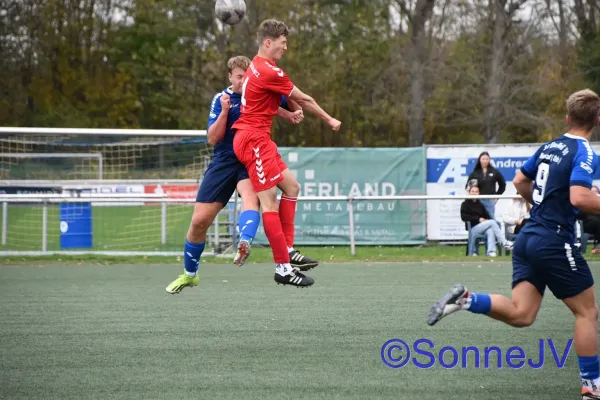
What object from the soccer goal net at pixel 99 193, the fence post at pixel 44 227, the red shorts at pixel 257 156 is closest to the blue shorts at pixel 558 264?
the red shorts at pixel 257 156

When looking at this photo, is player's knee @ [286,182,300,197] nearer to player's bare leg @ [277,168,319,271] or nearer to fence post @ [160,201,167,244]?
player's bare leg @ [277,168,319,271]

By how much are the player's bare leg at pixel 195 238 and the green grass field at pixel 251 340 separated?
330 mm

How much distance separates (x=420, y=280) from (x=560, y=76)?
2439 centimetres

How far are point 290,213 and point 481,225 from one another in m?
8.17

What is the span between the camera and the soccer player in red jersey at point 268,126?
7602mm

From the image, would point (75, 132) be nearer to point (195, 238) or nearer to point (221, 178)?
point (195, 238)

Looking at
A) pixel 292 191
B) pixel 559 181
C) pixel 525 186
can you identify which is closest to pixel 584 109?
pixel 559 181

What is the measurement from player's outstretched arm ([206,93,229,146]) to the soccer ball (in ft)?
5.46

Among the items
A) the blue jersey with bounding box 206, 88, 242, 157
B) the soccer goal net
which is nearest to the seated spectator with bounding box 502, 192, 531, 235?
the soccer goal net

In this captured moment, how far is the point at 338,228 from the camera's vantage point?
1839cm

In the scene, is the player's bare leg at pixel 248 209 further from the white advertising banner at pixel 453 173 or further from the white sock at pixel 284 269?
the white advertising banner at pixel 453 173

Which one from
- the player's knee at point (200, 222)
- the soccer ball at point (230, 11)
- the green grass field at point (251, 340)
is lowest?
the green grass field at point (251, 340)

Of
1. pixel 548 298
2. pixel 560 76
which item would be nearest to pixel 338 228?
pixel 548 298

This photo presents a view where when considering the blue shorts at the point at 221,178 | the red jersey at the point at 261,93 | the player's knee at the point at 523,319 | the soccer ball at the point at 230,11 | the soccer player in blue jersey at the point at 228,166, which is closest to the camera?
the player's knee at the point at 523,319
